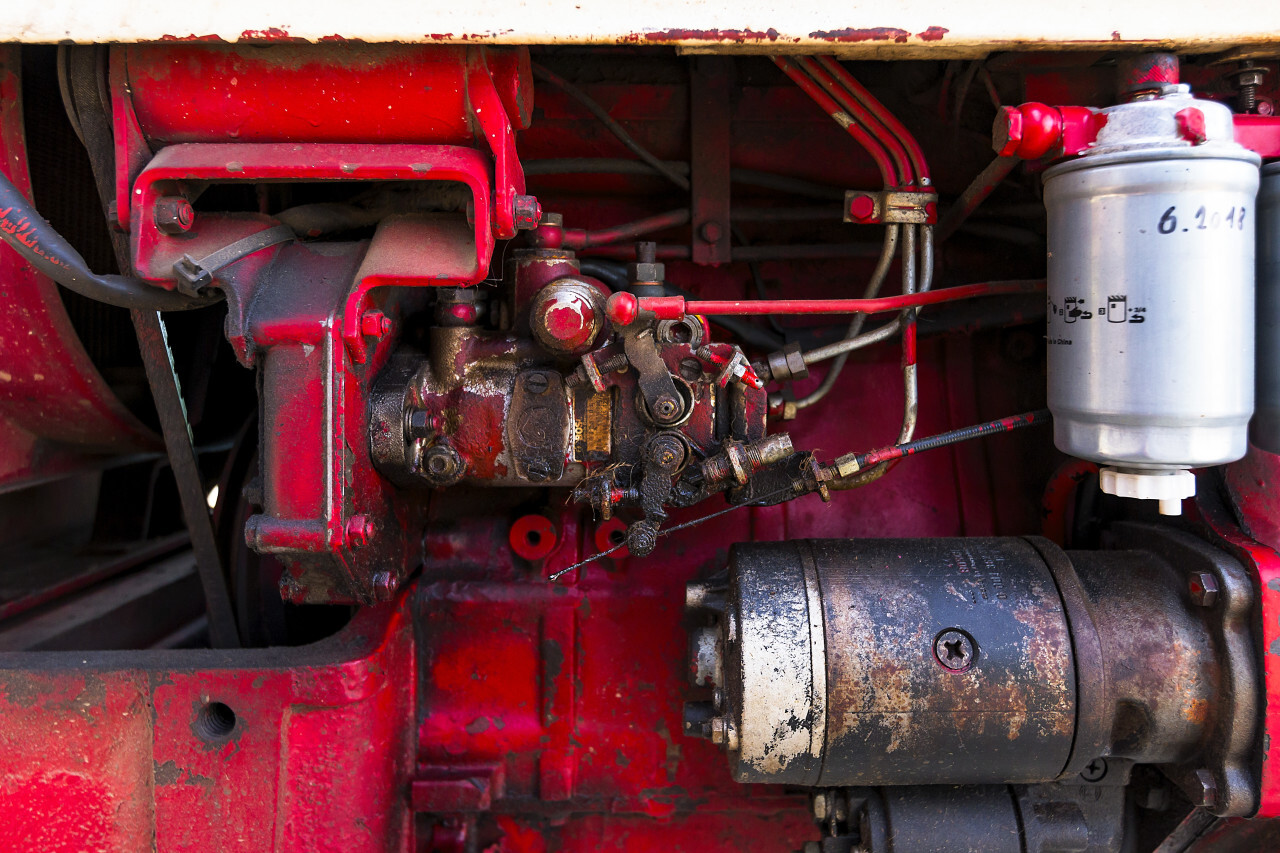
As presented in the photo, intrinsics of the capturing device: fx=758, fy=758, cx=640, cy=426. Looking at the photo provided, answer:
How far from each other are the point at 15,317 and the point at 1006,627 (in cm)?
151

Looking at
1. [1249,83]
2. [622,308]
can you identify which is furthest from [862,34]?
[1249,83]

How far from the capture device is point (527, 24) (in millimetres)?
910

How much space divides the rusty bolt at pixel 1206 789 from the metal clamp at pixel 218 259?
151cm

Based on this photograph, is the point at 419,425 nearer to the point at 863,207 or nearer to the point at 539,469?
the point at 539,469

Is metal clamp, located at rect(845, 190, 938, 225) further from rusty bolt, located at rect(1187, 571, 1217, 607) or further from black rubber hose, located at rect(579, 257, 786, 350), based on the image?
rusty bolt, located at rect(1187, 571, 1217, 607)

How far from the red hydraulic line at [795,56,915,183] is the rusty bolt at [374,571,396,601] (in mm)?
979

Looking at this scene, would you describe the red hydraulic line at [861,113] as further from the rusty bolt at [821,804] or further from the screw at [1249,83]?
the rusty bolt at [821,804]

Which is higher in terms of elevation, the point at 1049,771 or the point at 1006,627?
the point at 1006,627

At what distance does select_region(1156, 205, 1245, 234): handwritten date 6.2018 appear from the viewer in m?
0.91

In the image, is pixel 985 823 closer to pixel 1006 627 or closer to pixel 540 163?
pixel 1006 627

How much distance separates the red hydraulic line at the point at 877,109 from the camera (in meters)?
1.12

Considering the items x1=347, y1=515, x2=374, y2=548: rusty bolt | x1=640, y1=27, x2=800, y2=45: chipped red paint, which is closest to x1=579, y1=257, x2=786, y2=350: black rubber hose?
x1=640, y1=27, x2=800, y2=45: chipped red paint

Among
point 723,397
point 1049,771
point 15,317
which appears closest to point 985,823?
point 1049,771

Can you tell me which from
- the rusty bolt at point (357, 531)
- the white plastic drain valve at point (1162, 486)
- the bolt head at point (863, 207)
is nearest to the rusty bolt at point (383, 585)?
the rusty bolt at point (357, 531)
